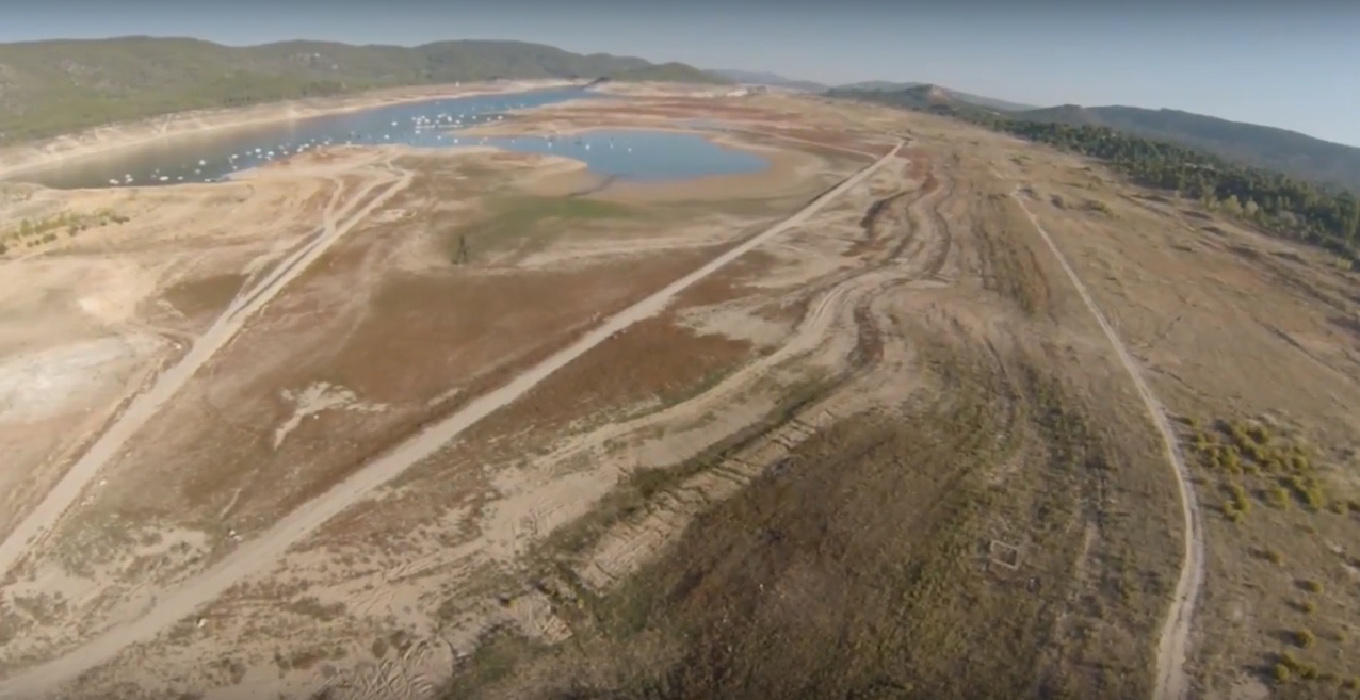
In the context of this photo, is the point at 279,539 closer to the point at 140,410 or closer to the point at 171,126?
the point at 140,410

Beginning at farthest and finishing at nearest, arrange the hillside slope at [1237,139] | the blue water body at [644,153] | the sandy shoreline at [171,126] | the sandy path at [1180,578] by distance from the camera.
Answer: the hillside slope at [1237,139], the sandy shoreline at [171,126], the blue water body at [644,153], the sandy path at [1180,578]

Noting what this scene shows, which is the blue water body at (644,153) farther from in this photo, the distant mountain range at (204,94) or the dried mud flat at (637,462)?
the distant mountain range at (204,94)

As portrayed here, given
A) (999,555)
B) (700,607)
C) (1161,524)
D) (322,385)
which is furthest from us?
(322,385)

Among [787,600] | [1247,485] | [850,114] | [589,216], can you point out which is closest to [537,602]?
[787,600]

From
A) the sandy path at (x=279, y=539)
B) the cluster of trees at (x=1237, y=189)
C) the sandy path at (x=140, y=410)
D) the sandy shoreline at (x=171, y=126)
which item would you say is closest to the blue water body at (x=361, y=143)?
the sandy shoreline at (x=171, y=126)

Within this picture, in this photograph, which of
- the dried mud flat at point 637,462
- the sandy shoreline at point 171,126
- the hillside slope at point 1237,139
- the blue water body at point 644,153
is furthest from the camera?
the hillside slope at point 1237,139

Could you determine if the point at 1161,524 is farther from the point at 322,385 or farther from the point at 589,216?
the point at 589,216

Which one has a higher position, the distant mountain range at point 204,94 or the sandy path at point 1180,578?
the distant mountain range at point 204,94

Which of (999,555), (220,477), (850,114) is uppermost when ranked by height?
(850,114)
